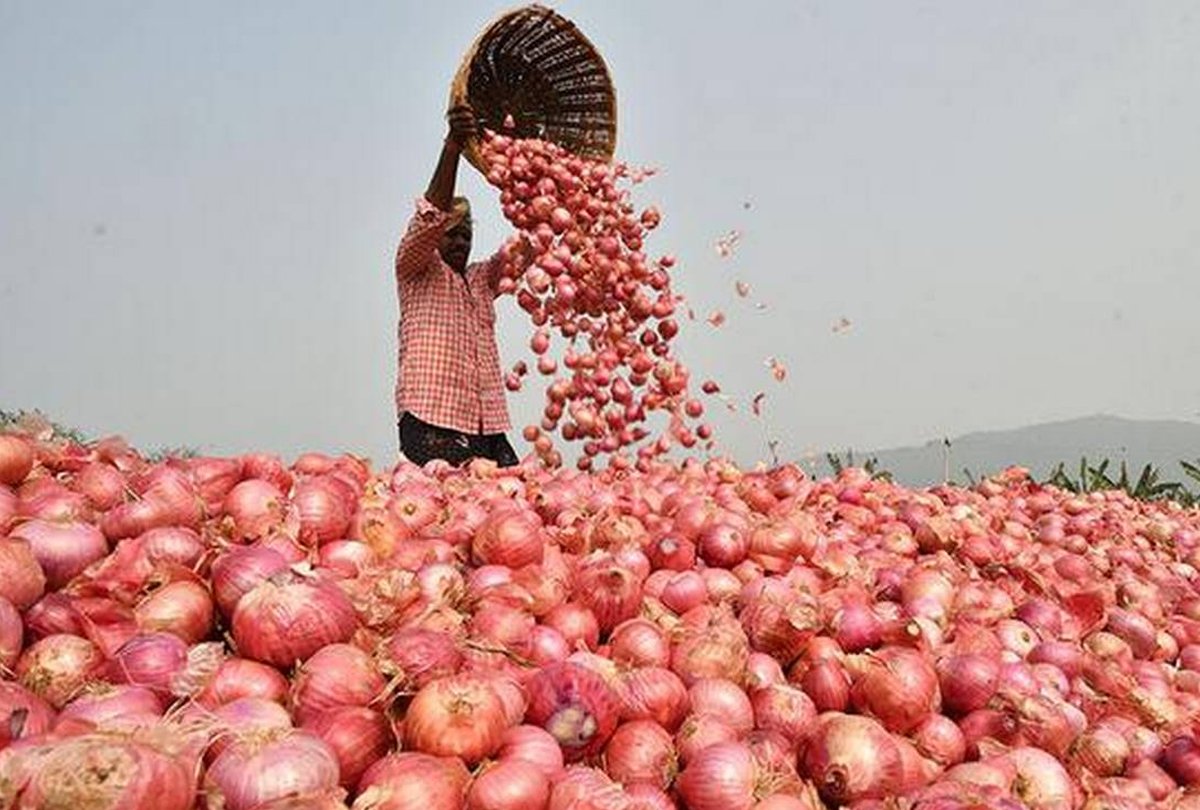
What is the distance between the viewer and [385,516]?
2.87m

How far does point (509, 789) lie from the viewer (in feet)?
5.51

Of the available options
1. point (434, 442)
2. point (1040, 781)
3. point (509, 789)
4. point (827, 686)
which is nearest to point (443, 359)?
point (434, 442)

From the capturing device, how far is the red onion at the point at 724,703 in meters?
2.15

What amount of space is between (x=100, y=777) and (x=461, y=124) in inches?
199

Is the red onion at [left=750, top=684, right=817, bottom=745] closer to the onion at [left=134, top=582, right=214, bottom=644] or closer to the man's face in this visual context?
the onion at [left=134, top=582, right=214, bottom=644]

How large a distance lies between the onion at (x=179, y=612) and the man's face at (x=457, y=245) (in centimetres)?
478

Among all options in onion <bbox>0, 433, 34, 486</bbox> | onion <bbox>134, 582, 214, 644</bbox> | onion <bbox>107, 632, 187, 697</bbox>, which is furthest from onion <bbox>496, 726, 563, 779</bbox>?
onion <bbox>0, 433, 34, 486</bbox>

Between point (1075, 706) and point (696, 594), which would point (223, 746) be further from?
point (1075, 706)

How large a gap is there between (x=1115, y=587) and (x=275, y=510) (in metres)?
3.07

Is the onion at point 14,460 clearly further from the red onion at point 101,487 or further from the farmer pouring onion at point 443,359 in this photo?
the farmer pouring onion at point 443,359

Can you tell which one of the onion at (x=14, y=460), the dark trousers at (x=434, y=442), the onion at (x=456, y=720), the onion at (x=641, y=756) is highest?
the onion at (x=14, y=460)

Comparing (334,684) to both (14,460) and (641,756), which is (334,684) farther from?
(14,460)

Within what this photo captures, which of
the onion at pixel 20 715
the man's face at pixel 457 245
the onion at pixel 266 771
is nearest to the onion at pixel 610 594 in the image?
the onion at pixel 266 771

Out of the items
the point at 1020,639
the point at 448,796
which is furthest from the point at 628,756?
the point at 1020,639
